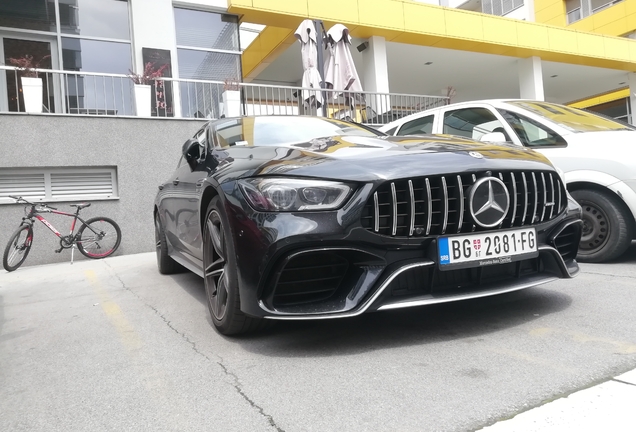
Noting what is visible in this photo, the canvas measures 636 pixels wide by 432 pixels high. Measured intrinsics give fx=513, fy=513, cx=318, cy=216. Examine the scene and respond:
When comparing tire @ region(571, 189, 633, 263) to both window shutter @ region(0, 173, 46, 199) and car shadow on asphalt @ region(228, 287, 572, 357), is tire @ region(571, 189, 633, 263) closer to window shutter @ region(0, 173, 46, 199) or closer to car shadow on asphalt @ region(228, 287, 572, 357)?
car shadow on asphalt @ region(228, 287, 572, 357)

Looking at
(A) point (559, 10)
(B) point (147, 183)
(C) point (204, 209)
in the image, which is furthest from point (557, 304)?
(A) point (559, 10)

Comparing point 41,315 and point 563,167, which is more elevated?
point 563,167

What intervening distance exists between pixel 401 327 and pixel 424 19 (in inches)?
464

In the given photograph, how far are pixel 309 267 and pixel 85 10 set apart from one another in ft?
33.5

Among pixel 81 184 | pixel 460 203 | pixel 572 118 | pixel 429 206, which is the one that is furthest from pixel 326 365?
pixel 81 184

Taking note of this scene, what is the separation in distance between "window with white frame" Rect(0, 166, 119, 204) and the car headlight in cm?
687

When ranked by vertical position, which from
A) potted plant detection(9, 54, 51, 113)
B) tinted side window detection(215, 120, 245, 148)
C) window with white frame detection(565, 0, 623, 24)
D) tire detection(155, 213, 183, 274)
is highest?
window with white frame detection(565, 0, 623, 24)

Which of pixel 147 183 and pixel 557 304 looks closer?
pixel 557 304

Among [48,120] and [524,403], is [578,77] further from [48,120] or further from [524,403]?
[524,403]

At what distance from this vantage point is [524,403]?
69.9 inches

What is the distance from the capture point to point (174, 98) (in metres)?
9.81

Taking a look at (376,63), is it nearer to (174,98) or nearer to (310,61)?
(310,61)

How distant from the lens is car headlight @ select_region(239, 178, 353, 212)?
2.35m

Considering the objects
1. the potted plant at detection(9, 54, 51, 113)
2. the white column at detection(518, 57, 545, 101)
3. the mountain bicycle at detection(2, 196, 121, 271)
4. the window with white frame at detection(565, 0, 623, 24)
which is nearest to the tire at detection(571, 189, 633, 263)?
the mountain bicycle at detection(2, 196, 121, 271)
